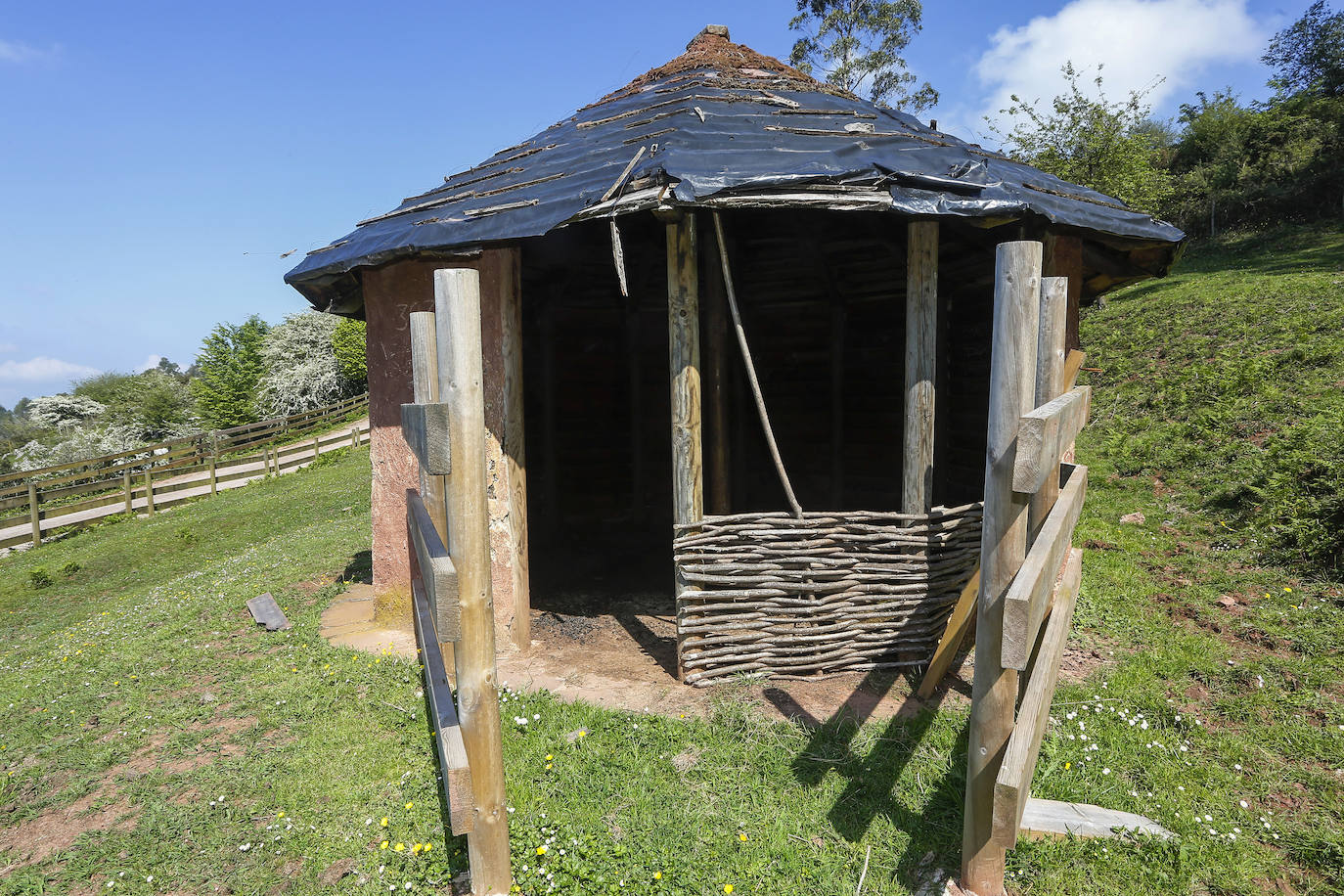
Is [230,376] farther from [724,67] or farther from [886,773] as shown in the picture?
[886,773]

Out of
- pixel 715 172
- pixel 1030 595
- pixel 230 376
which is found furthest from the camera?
pixel 230 376

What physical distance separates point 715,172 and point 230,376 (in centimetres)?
3408

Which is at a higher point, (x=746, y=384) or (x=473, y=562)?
(x=746, y=384)

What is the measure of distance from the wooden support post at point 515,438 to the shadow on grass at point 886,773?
1.92m

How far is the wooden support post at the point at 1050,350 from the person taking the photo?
295 cm

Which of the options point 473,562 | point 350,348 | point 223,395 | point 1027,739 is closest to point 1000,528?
point 1027,739

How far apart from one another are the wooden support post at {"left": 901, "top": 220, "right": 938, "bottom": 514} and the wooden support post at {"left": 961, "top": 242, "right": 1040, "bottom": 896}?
1892 mm

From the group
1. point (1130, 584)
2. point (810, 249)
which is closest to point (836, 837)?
point (1130, 584)

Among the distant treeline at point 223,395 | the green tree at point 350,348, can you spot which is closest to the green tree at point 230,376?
the distant treeline at point 223,395

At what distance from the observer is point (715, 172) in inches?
161

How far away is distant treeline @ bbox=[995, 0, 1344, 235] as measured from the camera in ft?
58.1

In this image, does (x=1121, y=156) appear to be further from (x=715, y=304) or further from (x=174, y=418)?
(x=174, y=418)

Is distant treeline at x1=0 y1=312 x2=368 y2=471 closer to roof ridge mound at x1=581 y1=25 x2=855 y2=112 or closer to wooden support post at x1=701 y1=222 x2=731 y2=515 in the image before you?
roof ridge mound at x1=581 y1=25 x2=855 y2=112

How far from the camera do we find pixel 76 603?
9.47m
